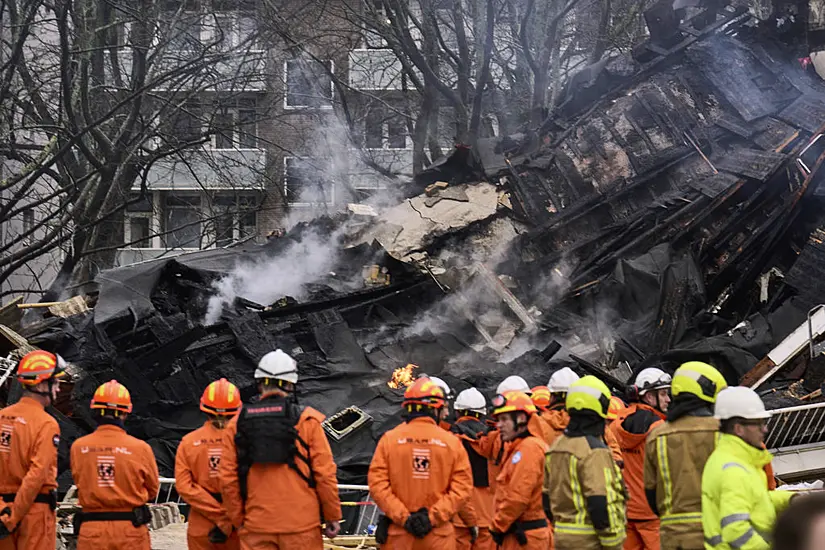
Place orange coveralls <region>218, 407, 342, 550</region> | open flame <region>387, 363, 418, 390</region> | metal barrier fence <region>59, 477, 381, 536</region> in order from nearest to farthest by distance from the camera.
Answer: orange coveralls <region>218, 407, 342, 550</region>, metal barrier fence <region>59, 477, 381, 536</region>, open flame <region>387, 363, 418, 390</region>

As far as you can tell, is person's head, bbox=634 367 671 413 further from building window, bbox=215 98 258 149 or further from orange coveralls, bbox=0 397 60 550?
building window, bbox=215 98 258 149

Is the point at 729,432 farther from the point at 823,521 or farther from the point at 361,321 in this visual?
the point at 361,321

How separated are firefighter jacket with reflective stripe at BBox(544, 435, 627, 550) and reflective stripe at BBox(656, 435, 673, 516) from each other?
0.71 feet

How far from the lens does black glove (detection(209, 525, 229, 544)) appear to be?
5980 millimetres

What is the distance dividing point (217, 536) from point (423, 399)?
5.26ft

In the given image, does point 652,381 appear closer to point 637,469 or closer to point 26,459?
point 637,469

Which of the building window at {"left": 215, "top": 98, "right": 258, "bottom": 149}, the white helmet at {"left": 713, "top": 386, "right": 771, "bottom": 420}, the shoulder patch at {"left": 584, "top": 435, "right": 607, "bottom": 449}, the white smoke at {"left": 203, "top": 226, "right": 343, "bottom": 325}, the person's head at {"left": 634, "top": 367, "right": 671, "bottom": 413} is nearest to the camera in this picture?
the white helmet at {"left": 713, "top": 386, "right": 771, "bottom": 420}

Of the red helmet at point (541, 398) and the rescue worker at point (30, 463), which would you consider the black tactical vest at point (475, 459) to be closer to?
the red helmet at point (541, 398)

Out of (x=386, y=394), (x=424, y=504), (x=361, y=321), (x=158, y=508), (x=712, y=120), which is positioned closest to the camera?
(x=424, y=504)

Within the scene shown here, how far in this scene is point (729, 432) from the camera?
4176 millimetres

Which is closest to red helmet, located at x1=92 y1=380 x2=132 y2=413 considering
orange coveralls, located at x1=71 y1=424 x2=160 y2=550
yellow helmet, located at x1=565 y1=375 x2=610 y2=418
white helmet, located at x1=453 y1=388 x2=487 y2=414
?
orange coveralls, located at x1=71 y1=424 x2=160 y2=550

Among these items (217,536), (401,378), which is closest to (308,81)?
(401,378)

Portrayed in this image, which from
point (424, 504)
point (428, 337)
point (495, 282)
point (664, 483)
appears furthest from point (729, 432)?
point (495, 282)

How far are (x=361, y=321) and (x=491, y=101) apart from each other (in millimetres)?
12171
